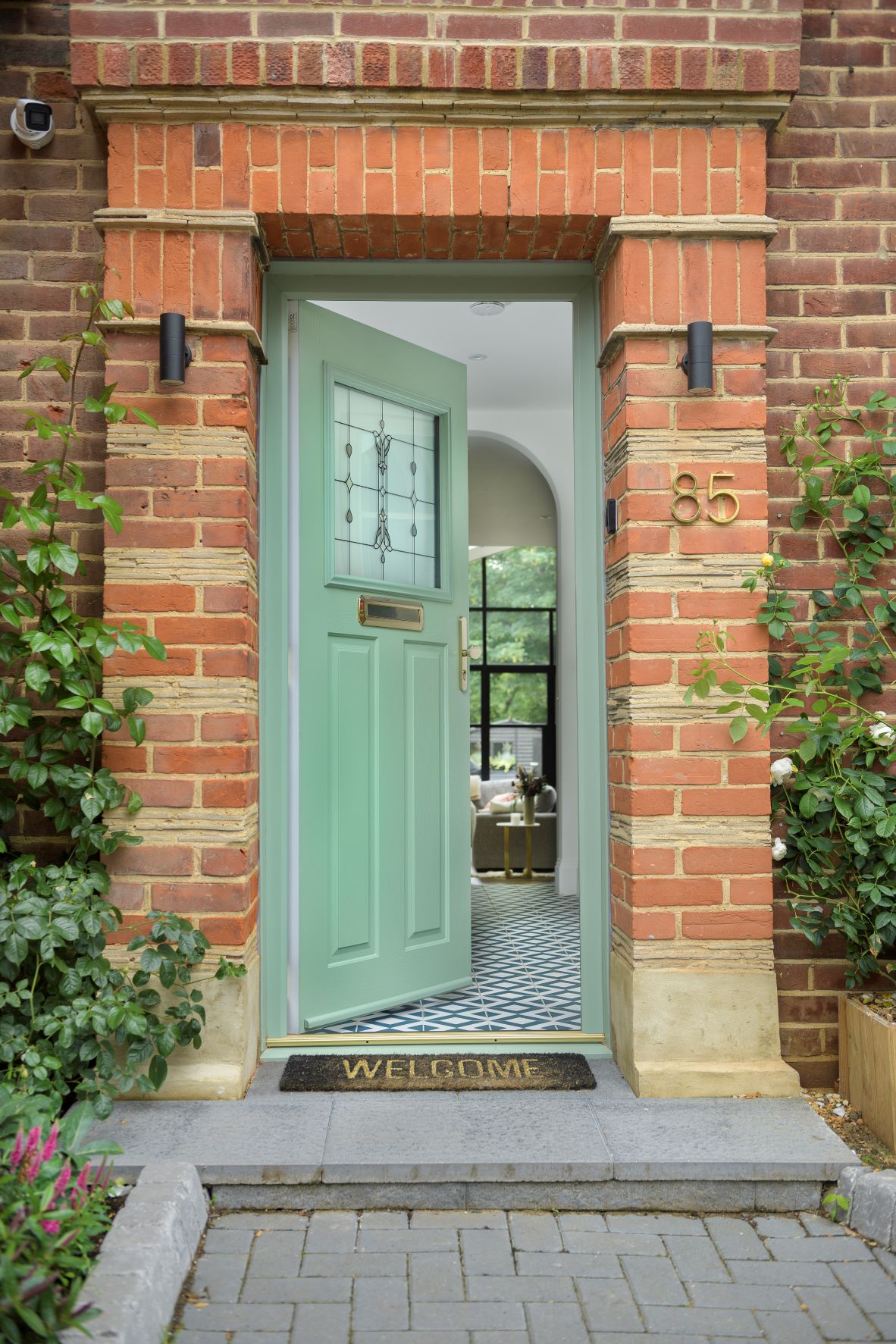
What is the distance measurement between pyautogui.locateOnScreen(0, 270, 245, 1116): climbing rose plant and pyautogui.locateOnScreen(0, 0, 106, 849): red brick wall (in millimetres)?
211

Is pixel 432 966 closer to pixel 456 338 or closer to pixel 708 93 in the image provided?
pixel 708 93

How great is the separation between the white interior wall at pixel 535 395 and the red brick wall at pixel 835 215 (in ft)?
6.55

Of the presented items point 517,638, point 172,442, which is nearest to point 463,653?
point 172,442

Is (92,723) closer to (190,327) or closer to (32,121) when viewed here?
(190,327)

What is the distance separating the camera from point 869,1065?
2793mm

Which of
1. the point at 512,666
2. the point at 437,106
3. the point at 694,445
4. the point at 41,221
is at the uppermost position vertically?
the point at 437,106

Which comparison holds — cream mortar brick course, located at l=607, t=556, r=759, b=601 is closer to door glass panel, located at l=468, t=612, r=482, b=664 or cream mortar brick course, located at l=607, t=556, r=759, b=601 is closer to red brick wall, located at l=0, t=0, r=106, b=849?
red brick wall, located at l=0, t=0, r=106, b=849

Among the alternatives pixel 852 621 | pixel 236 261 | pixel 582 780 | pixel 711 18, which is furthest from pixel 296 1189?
pixel 711 18

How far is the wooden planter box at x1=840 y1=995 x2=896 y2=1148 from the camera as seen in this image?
2668 millimetres

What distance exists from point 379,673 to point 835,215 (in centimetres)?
195

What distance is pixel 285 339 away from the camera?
3307mm

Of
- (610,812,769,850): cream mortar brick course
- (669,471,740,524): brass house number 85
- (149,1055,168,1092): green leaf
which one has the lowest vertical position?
(149,1055,168,1092): green leaf

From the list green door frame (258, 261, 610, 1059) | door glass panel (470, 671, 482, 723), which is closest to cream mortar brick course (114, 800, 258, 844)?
green door frame (258, 261, 610, 1059)

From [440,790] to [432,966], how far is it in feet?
2.02
